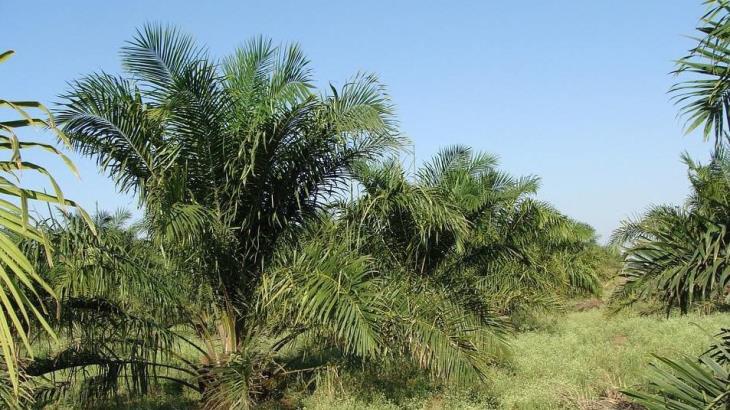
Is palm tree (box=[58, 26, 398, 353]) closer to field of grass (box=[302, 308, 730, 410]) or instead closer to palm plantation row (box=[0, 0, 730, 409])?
palm plantation row (box=[0, 0, 730, 409])

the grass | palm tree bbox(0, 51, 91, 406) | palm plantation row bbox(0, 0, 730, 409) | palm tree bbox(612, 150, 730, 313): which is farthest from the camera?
the grass

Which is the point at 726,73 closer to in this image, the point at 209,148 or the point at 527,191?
the point at 209,148

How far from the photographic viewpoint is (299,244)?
7.34 meters

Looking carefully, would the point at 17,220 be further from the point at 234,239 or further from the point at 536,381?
the point at 536,381

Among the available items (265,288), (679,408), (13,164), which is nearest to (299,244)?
(265,288)

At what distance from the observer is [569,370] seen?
380 inches

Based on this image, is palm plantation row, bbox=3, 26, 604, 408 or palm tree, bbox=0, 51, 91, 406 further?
palm plantation row, bbox=3, 26, 604, 408

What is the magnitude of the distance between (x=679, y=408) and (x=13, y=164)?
10.6 feet

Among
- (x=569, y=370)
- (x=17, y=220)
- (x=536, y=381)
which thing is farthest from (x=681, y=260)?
→ (x=569, y=370)

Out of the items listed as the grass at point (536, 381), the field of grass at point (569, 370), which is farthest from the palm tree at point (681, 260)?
the grass at point (536, 381)

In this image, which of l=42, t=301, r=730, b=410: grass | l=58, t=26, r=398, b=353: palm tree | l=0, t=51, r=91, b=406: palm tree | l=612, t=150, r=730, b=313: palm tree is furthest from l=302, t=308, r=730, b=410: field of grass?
l=0, t=51, r=91, b=406: palm tree

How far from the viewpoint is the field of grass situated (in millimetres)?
7617

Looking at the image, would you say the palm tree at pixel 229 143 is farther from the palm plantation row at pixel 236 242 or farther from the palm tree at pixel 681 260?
the palm tree at pixel 681 260

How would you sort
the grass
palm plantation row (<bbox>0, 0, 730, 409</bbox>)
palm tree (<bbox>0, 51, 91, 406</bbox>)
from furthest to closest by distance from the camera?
1. the grass
2. palm plantation row (<bbox>0, 0, 730, 409</bbox>)
3. palm tree (<bbox>0, 51, 91, 406</bbox>)
